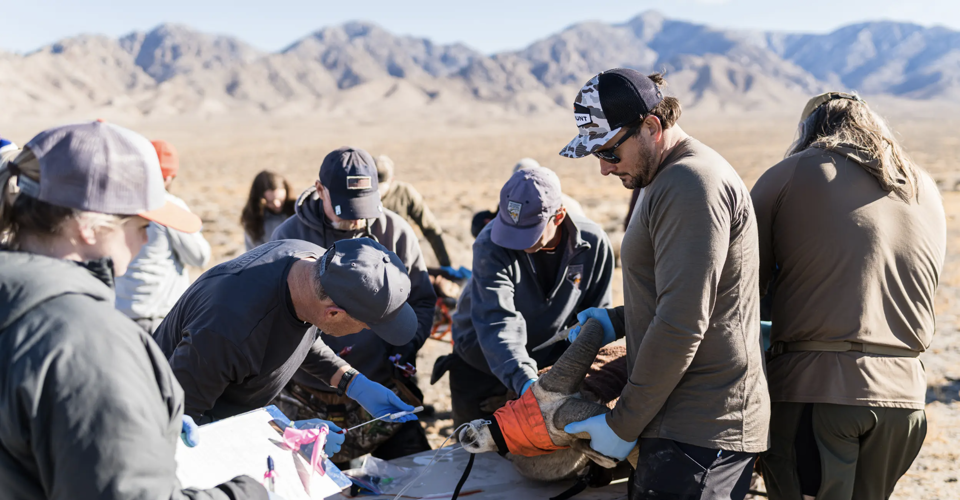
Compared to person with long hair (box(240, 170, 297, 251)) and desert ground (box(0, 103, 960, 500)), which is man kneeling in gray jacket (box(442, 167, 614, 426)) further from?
person with long hair (box(240, 170, 297, 251))

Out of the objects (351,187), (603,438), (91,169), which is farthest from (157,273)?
(91,169)

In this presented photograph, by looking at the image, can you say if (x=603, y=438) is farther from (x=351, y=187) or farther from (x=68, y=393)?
(x=351, y=187)

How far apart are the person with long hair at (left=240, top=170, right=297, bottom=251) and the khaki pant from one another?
13.0 ft

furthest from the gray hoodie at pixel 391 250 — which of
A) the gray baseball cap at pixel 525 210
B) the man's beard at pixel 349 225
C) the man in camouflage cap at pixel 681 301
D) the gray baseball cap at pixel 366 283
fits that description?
the man in camouflage cap at pixel 681 301

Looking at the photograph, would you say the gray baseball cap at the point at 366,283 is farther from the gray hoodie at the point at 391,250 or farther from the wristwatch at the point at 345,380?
the gray hoodie at the point at 391,250

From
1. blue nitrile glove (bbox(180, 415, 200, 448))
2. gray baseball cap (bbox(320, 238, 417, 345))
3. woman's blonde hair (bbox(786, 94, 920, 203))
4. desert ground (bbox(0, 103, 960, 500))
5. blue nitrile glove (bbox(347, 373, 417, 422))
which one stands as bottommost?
desert ground (bbox(0, 103, 960, 500))

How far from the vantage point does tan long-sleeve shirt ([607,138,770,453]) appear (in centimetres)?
214

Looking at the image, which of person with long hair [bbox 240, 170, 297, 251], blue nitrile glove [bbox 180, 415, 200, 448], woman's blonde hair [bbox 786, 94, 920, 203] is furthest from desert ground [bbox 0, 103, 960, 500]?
blue nitrile glove [bbox 180, 415, 200, 448]

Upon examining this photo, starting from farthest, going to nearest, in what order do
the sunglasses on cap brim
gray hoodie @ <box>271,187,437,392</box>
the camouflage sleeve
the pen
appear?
the camouflage sleeve < gray hoodie @ <box>271,187,437,392</box> < the sunglasses on cap brim < the pen

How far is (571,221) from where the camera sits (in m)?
3.67

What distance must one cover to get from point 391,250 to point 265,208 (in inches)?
73.3

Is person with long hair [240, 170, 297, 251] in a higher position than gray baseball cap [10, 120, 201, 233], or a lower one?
lower

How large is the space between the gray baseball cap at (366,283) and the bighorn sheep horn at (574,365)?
63cm

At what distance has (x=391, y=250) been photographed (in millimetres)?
4066
